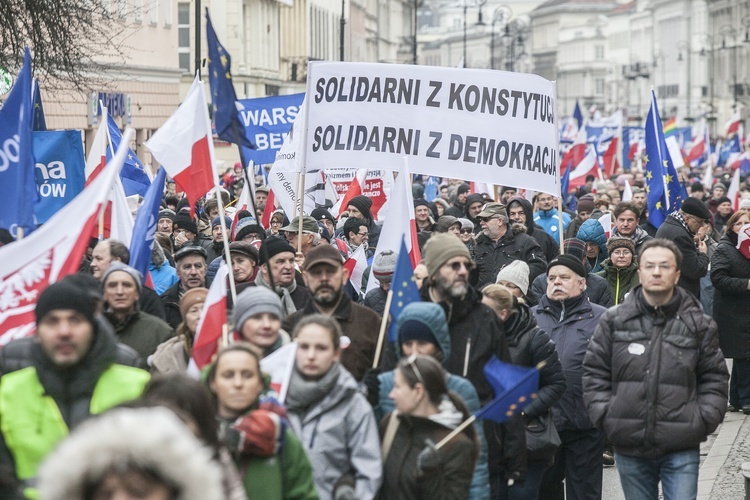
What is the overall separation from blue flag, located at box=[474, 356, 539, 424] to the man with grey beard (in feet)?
2.54

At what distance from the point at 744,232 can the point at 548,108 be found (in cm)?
240

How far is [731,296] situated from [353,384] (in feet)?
24.5

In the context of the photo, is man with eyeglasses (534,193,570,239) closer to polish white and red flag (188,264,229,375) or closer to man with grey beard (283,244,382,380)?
man with grey beard (283,244,382,380)

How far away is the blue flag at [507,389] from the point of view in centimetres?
620

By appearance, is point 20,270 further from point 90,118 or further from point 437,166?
point 90,118

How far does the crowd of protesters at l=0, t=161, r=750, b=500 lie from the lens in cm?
440

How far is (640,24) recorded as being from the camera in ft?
581

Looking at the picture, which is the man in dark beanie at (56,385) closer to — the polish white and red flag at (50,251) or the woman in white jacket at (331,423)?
the woman in white jacket at (331,423)

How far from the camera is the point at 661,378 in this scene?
278 inches

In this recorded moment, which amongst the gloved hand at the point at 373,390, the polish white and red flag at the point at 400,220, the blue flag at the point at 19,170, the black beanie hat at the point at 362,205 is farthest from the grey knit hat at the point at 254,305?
the black beanie hat at the point at 362,205

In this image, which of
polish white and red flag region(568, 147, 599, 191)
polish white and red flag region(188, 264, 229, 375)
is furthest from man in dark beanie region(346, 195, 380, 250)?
polish white and red flag region(568, 147, 599, 191)

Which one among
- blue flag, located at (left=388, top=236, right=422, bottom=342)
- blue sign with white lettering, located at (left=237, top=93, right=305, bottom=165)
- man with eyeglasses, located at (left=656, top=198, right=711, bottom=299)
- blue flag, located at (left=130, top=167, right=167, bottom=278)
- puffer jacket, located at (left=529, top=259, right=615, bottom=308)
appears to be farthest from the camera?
blue sign with white lettering, located at (left=237, top=93, right=305, bottom=165)

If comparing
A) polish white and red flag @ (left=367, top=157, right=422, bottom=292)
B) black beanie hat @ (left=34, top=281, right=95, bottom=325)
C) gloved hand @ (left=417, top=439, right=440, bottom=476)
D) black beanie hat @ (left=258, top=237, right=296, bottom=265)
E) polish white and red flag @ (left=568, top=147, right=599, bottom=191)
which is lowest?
gloved hand @ (left=417, top=439, right=440, bottom=476)

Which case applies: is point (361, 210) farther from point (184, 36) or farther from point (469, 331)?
point (184, 36)
